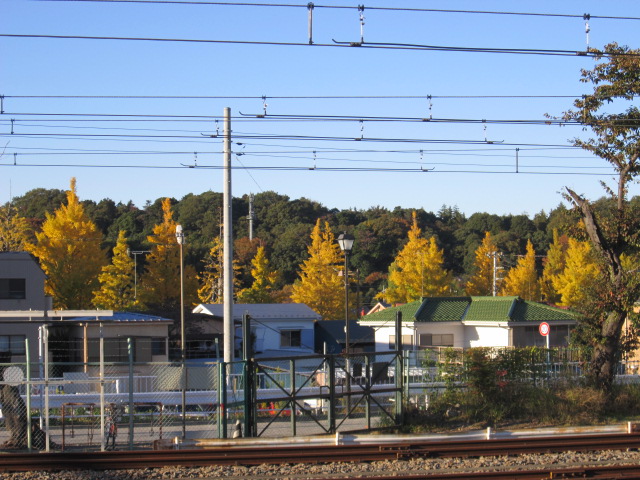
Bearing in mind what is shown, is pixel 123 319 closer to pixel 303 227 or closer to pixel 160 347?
pixel 160 347

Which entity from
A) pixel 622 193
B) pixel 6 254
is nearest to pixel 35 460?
pixel 622 193

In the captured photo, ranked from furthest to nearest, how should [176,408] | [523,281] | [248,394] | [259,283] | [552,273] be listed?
1. [552,273]
2. [523,281]
3. [259,283]
4. [176,408]
5. [248,394]

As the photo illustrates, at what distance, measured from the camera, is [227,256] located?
2067 centimetres

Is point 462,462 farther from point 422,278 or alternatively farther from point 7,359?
point 422,278

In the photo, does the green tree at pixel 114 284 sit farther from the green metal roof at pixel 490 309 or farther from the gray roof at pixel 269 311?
the green metal roof at pixel 490 309

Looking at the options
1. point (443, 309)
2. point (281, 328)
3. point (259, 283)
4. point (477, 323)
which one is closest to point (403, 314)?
point (443, 309)

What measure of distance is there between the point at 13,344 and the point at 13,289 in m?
6.77

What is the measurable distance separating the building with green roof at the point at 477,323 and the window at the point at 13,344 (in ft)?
44.4

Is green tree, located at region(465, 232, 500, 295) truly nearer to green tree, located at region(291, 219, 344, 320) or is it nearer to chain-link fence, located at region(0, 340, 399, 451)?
green tree, located at region(291, 219, 344, 320)

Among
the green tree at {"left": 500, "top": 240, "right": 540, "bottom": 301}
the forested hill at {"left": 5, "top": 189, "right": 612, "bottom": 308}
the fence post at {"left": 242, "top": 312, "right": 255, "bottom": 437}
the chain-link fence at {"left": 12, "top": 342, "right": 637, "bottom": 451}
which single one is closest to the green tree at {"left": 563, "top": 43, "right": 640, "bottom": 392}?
the chain-link fence at {"left": 12, "top": 342, "right": 637, "bottom": 451}

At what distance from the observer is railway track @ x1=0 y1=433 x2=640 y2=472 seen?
1221 cm

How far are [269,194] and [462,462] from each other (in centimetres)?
8093

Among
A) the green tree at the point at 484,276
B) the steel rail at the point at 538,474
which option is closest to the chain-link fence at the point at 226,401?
the steel rail at the point at 538,474

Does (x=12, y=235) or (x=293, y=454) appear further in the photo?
(x=12, y=235)
